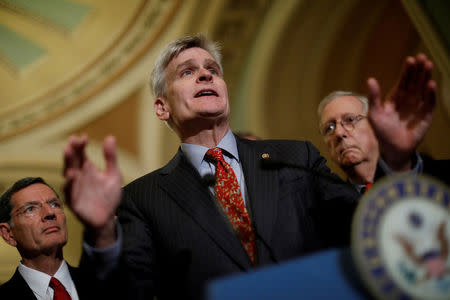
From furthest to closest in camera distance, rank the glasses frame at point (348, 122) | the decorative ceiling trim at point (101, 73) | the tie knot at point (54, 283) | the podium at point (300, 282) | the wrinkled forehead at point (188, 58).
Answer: the decorative ceiling trim at point (101, 73), the glasses frame at point (348, 122), the tie knot at point (54, 283), the wrinkled forehead at point (188, 58), the podium at point (300, 282)

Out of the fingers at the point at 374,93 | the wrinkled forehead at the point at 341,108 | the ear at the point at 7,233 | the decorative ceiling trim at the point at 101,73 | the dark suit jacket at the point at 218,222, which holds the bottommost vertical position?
the dark suit jacket at the point at 218,222

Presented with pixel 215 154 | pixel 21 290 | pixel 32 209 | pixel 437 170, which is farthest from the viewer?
pixel 32 209

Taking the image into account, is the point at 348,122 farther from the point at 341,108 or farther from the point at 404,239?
the point at 404,239

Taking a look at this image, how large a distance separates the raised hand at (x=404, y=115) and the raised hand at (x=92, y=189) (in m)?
0.78

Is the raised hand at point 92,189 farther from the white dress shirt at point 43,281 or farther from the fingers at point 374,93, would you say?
the white dress shirt at point 43,281

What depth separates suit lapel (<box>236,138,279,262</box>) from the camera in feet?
5.30

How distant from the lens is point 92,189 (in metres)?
1.37

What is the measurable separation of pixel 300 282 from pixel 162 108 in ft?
4.31

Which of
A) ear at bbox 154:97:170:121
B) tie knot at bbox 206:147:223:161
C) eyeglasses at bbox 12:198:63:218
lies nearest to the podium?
tie knot at bbox 206:147:223:161

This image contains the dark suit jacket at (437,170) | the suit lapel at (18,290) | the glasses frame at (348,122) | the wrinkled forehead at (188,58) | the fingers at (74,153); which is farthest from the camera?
the glasses frame at (348,122)

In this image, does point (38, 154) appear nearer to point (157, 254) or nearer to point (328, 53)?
point (328, 53)

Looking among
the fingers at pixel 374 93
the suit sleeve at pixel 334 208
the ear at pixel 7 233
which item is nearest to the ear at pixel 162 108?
the suit sleeve at pixel 334 208

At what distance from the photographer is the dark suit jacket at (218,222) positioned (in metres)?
1.58

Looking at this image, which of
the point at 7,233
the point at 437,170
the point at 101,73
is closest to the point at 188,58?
the point at 437,170
